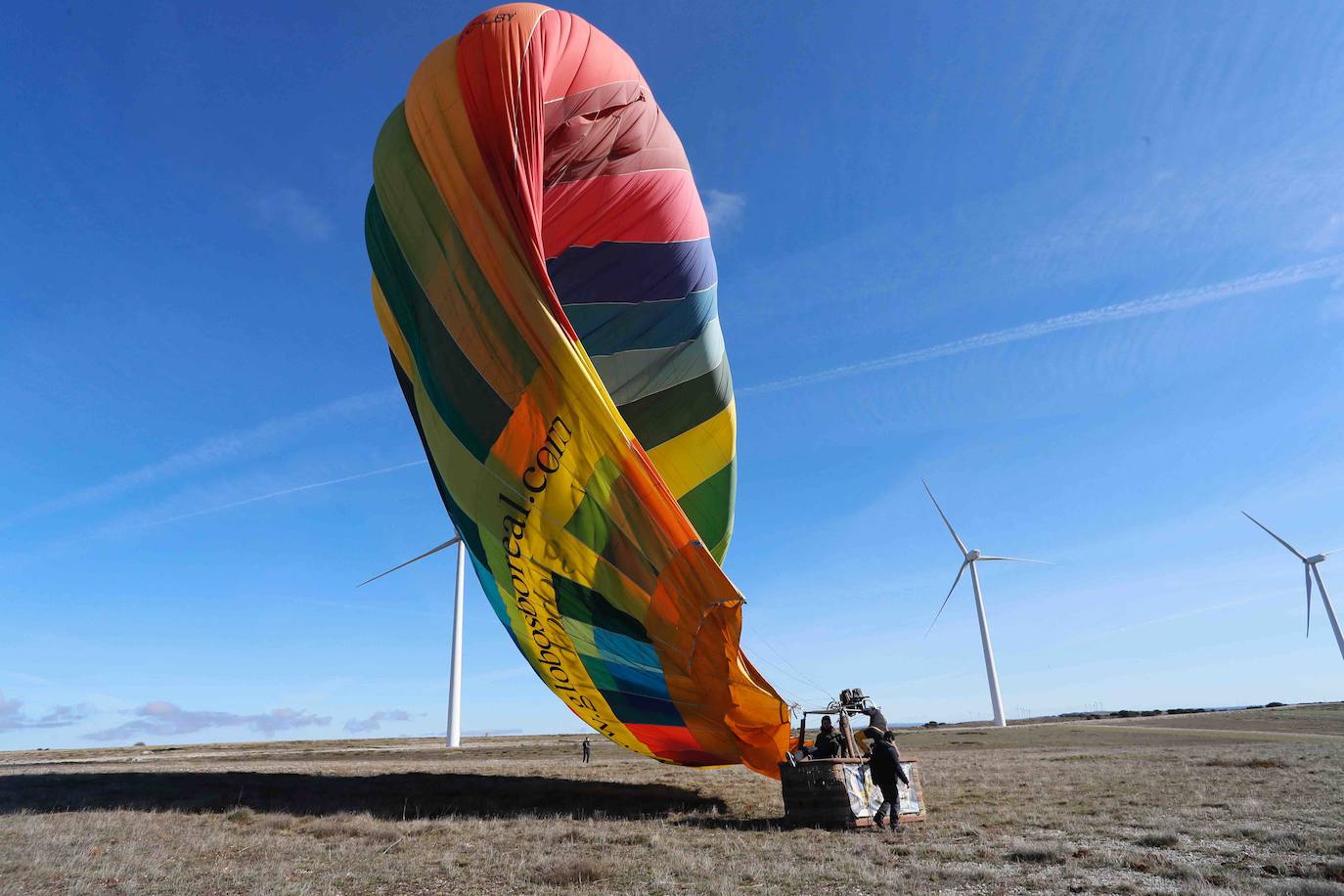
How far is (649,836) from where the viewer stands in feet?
37.6

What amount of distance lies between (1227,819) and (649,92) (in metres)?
15.7

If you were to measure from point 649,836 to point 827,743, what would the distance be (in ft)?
12.6

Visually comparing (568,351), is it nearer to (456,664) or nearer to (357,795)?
(357,795)

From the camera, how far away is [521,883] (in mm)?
8594

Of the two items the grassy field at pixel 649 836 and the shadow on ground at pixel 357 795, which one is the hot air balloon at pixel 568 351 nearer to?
the shadow on ground at pixel 357 795

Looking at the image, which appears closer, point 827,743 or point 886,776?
point 886,776

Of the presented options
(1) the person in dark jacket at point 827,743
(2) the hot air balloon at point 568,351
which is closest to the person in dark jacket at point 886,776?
(1) the person in dark jacket at point 827,743

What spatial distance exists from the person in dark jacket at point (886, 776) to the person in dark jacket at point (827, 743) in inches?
50.9

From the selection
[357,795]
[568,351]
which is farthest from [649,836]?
[357,795]

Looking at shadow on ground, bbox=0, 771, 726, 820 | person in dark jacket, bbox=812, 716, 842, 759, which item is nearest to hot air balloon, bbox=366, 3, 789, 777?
person in dark jacket, bbox=812, 716, 842, 759

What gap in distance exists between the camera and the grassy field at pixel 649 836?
8.41 meters

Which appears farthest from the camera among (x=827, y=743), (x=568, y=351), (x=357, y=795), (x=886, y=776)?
(x=357, y=795)

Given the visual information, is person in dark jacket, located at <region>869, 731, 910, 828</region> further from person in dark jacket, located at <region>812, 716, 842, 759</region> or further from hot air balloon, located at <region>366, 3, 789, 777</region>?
hot air balloon, located at <region>366, 3, 789, 777</region>

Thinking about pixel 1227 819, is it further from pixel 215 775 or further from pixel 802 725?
pixel 215 775
